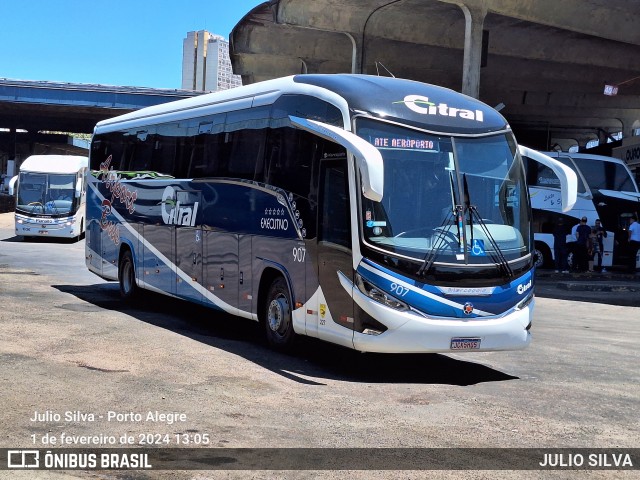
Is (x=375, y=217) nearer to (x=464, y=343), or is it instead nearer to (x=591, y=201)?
(x=464, y=343)

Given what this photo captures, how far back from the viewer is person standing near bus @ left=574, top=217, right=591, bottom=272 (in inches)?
1101

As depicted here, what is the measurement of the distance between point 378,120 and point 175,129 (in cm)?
571

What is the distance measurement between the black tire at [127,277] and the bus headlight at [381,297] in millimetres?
7789

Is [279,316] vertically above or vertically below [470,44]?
below

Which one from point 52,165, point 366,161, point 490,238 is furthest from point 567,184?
point 52,165

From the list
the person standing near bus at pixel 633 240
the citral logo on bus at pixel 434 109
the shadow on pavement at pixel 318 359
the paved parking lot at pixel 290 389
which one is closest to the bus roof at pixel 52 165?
the person standing near bus at pixel 633 240

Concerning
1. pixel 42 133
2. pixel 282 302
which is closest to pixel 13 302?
pixel 282 302

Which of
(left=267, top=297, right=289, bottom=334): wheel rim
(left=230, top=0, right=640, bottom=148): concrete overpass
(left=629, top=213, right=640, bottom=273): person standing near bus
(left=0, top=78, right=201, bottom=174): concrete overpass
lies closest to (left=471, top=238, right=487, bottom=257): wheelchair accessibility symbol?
(left=267, top=297, right=289, bottom=334): wheel rim

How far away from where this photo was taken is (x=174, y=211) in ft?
47.0

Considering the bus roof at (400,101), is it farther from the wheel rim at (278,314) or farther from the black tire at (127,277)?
the black tire at (127,277)

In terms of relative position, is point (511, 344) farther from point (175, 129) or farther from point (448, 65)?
point (448, 65)

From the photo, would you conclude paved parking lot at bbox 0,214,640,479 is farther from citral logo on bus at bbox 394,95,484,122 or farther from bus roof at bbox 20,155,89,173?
bus roof at bbox 20,155,89,173

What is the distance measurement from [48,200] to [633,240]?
2205cm

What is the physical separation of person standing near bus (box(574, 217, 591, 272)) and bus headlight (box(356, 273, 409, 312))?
20071 millimetres
